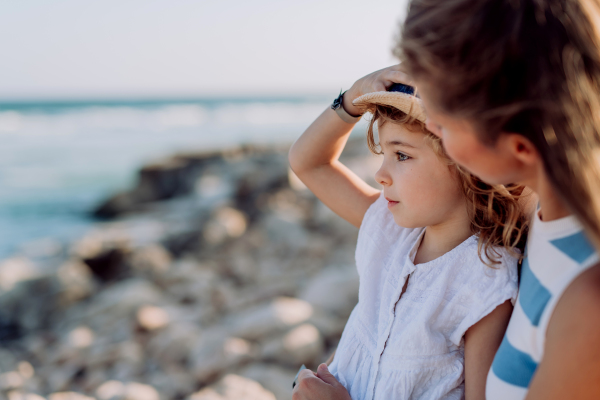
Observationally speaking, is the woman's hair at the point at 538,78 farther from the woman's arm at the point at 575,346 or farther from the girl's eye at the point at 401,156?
the girl's eye at the point at 401,156

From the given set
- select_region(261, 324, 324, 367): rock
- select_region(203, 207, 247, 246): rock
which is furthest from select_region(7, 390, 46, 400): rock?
select_region(203, 207, 247, 246): rock

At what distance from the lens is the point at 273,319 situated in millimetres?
3904

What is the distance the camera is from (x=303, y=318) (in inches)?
154

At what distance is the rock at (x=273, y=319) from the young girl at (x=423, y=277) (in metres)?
2.23

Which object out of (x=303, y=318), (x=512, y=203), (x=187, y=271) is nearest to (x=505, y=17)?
(x=512, y=203)

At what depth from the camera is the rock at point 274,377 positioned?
321cm

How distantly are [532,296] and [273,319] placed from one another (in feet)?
9.84

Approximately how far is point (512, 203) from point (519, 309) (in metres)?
0.34

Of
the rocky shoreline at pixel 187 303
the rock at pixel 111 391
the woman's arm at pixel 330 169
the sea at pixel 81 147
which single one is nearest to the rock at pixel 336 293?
the rocky shoreline at pixel 187 303

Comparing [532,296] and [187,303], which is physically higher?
[532,296]

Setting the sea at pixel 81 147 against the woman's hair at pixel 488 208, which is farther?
the sea at pixel 81 147

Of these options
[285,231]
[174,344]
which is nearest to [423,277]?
[174,344]

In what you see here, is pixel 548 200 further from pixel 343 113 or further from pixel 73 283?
pixel 73 283

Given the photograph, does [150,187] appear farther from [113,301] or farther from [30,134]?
[30,134]
